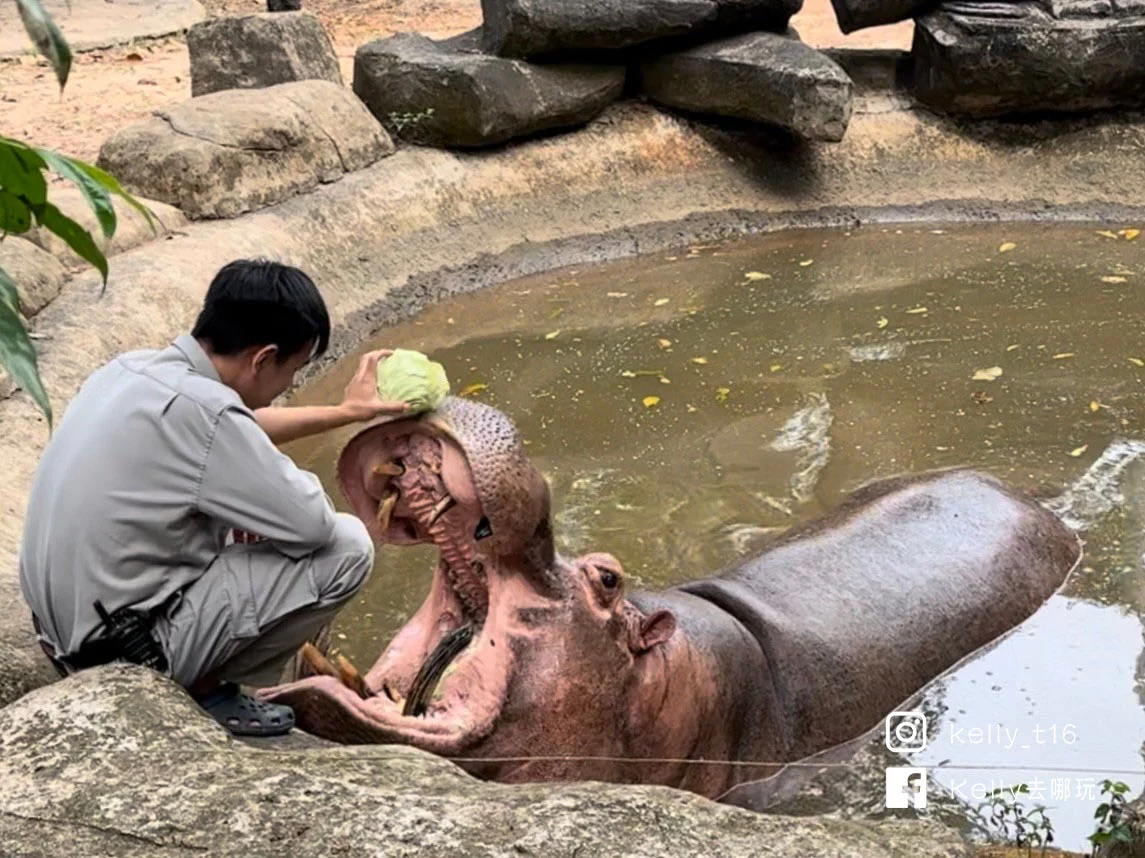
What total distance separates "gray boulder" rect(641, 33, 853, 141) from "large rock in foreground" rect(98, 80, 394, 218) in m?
2.16

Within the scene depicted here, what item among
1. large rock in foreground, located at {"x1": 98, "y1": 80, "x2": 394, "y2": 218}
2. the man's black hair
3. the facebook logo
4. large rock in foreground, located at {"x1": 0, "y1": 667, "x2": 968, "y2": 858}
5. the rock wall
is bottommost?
the rock wall

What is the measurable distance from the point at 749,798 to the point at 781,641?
0.41 m

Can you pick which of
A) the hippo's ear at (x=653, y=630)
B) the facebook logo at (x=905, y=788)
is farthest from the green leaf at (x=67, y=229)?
the facebook logo at (x=905, y=788)

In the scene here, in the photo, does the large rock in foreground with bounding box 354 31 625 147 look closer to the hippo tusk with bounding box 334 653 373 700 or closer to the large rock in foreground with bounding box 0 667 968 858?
the hippo tusk with bounding box 334 653 373 700

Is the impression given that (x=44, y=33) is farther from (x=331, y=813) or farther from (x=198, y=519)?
(x=198, y=519)

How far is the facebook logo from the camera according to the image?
155 inches

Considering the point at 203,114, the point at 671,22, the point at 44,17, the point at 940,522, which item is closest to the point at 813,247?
the point at 671,22

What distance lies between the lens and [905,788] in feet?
13.2

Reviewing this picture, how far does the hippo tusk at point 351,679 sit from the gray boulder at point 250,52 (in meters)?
6.18

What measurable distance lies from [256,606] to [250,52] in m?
6.38

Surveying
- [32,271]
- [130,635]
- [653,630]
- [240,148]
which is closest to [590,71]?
[240,148]

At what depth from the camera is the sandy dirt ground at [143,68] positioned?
10469 millimetres

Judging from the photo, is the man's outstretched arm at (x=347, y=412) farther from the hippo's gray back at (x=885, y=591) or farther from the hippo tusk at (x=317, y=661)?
the hippo's gray back at (x=885, y=591)

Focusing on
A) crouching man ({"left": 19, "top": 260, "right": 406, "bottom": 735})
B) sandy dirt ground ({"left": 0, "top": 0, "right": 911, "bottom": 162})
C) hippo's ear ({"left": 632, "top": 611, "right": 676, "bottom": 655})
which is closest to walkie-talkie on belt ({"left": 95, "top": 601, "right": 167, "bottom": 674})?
crouching man ({"left": 19, "top": 260, "right": 406, "bottom": 735})
